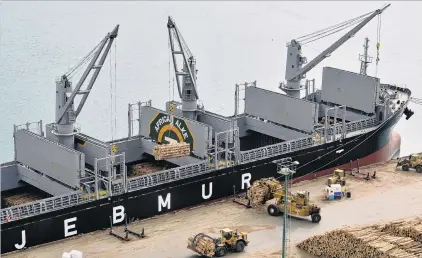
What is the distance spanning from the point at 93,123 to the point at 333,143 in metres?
16.9

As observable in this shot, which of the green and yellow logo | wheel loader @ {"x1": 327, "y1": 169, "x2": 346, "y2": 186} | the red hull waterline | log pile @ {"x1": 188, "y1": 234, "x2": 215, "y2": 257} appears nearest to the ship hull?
the red hull waterline

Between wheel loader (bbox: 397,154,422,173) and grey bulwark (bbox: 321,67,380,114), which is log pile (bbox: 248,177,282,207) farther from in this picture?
grey bulwark (bbox: 321,67,380,114)

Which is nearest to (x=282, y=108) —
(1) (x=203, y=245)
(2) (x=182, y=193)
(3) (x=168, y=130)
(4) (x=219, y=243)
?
(3) (x=168, y=130)

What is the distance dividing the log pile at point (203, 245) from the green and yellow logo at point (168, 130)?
24.3 feet

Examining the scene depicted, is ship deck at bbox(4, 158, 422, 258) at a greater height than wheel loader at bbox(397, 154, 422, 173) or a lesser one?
lesser

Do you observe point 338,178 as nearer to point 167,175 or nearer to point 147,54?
point 167,175

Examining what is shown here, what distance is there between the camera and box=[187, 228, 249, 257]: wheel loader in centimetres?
2755

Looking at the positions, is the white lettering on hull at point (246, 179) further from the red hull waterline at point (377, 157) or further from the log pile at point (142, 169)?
the log pile at point (142, 169)

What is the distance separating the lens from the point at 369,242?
27.9 metres

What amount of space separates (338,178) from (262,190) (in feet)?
19.3

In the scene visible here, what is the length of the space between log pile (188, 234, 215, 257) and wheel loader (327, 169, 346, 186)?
1018 cm

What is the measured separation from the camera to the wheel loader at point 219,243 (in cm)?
2755

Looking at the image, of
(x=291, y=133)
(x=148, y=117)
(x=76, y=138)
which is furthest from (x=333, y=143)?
(x=76, y=138)

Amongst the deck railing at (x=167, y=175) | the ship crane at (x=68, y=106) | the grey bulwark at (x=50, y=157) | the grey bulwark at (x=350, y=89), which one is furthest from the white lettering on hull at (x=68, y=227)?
the grey bulwark at (x=350, y=89)
